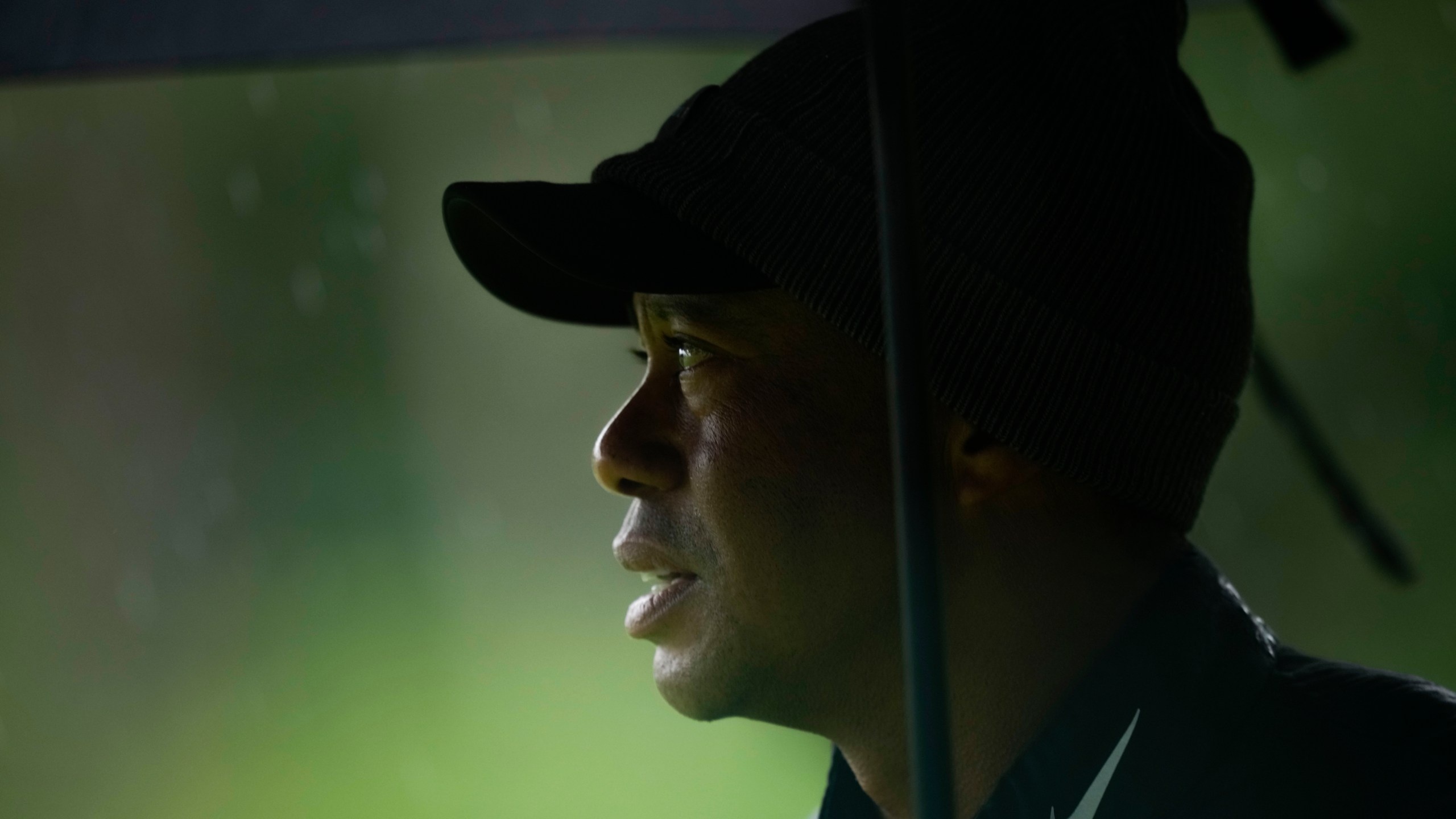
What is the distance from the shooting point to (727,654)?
104cm

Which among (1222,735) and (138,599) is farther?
(138,599)

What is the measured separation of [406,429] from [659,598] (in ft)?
7.79

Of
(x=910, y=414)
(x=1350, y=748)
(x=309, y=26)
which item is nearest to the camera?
(x=910, y=414)

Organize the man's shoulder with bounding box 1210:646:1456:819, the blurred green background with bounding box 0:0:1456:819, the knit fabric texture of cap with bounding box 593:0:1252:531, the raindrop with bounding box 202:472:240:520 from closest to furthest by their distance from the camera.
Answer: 1. the man's shoulder with bounding box 1210:646:1456:819
2. the knit fabric texture of cap with bounding box 593:0:1252:531
3. the blurred green background with bounding box 0:0:1456:819
4. the raindrop with bounding box 202:472:240:520

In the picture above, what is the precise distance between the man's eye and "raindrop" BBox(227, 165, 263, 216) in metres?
2.54

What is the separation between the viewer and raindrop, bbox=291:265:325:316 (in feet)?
10.9

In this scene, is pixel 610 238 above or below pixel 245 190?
below

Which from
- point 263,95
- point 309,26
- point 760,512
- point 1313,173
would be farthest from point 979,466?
point 263,95

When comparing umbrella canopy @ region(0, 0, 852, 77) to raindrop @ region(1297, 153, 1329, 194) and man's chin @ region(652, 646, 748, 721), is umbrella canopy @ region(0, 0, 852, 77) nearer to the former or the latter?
man's chin @ region(652, 646, 748, 721)

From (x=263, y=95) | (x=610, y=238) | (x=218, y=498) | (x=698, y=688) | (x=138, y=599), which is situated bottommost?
(x=138, y=599)

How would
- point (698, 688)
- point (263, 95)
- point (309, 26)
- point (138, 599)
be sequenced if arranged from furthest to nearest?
point (263, 95), point (138, 599), point (309, 26), point (698, 688)

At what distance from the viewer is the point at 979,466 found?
1.07 metres

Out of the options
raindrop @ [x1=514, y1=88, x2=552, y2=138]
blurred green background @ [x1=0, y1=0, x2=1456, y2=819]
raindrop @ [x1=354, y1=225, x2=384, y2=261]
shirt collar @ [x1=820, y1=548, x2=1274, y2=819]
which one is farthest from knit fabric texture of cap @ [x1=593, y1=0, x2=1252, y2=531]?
raindrop @ [x1=354, y1=225, x2=384, y2=261]

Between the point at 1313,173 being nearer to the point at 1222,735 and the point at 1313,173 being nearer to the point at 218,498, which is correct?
the point at 1222,735
